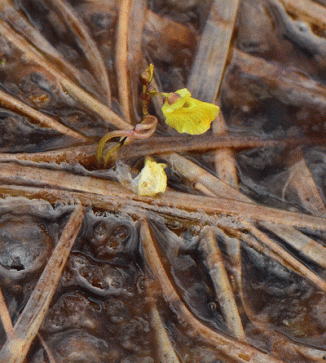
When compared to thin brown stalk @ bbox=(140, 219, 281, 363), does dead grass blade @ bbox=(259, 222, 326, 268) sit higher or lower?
higher

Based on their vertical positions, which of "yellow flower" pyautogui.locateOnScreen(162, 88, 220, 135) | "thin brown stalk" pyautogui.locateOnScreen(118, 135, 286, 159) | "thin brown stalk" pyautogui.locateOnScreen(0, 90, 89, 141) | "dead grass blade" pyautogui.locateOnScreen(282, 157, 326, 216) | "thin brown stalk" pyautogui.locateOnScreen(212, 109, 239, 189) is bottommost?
"dead grass blade" pyautogui.locateOnScreen(282, 157, 326, 216)

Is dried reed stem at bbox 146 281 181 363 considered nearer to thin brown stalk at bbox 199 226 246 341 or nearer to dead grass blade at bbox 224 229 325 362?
thin brown stalk at bbox 199 226 246 341

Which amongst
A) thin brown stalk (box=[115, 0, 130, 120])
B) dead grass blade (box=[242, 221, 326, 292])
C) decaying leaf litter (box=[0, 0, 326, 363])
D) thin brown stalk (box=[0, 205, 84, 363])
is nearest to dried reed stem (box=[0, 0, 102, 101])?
decaying leaf litter (box=[0, 0, 326, 363])

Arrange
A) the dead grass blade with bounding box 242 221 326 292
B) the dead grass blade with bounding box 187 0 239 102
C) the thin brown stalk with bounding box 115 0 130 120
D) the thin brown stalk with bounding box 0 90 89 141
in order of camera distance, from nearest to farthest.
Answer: the dead grass blade with bounding box 242 221 326 292 < the thin brown stalk with bounding box 0 90 89 141 < the thin brown stalk with bounding box 115 0 130 120 < the dead grass blade with bounding box 187 0 239 102

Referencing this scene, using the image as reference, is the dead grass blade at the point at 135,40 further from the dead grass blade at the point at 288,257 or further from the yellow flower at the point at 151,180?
the dead grass blade at the point at 288,257

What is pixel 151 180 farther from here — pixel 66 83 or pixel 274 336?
pixel 274 336

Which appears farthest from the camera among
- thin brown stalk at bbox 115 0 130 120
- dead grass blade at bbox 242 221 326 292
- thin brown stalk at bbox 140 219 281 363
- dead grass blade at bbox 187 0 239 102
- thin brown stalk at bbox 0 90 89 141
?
dead grass blade at bbox 187 0 239 102

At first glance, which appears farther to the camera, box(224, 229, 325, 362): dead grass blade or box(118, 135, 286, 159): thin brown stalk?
box(118, 135, 286, 159): thin brown stalk

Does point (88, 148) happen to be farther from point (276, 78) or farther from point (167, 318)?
point (276, 78)
